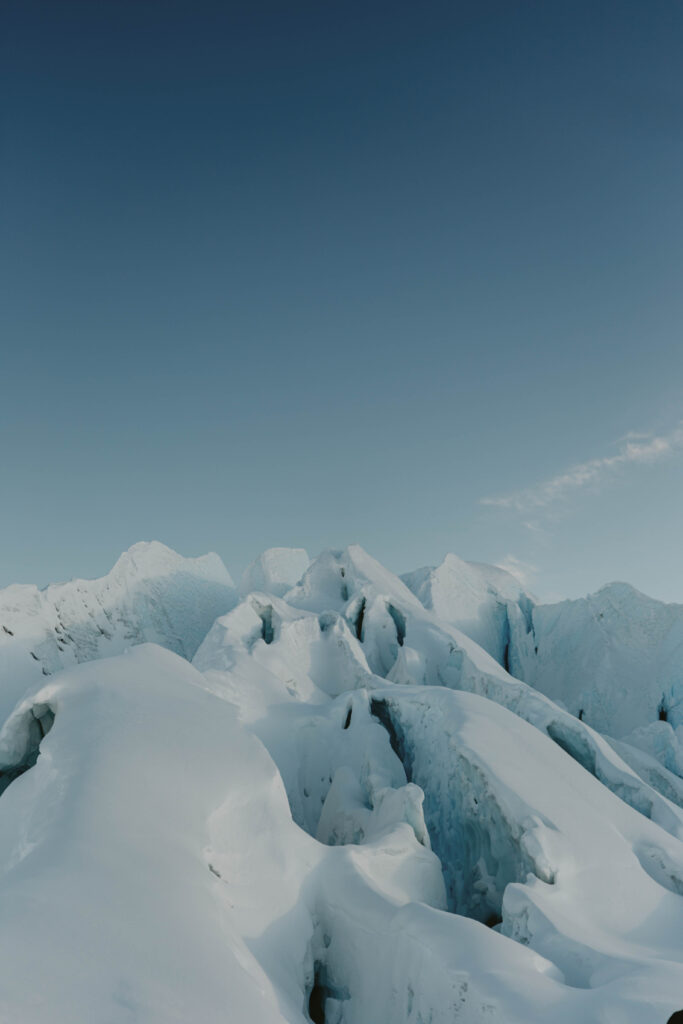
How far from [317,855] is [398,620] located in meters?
16.9

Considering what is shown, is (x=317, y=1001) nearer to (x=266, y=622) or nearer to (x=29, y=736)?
(x=29, y=736)

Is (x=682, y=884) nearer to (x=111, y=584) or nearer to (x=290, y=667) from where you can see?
(x=290, y=667)

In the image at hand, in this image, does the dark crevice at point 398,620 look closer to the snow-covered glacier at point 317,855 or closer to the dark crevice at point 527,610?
the snow-covered glacier at point 317,855

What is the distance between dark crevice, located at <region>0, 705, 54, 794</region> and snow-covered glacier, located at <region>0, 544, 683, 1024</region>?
0.12ft

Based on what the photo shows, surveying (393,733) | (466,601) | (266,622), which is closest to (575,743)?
(393,733)

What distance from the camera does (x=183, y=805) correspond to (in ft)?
20.5

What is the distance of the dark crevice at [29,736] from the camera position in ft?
26.8

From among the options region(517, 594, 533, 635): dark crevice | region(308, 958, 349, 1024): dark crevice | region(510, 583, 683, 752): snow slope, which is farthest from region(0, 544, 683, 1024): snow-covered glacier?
region(517, 594, 533, 635): dark crevice

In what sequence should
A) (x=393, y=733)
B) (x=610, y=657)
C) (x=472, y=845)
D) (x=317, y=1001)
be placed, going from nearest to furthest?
(x=317, y=1001), (x=472, y=845), (x=393, y=733), (x=610, y=657)

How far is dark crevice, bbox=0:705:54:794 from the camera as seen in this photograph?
322 inches

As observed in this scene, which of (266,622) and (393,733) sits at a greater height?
(266,622)

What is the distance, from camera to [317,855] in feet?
25.0

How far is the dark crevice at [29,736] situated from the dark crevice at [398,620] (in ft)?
55.5

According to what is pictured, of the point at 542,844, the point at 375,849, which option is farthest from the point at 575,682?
the point at 375,849
